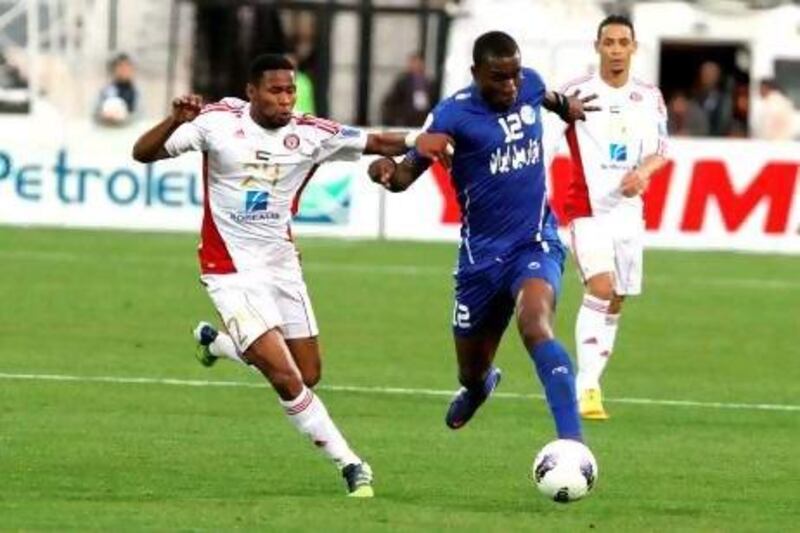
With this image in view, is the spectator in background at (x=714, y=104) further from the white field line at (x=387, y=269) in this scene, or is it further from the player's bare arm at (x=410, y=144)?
the player's bare arm at (x=410, y=144)

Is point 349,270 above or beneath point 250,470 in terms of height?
beneath

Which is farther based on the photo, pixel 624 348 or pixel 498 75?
pixel 624 348

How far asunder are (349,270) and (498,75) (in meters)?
14.0

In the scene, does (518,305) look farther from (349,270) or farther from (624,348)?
(349,270)

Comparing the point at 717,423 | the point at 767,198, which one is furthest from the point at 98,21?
the point at 717,423

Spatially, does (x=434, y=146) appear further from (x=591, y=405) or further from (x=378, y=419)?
(x=591, y=405)

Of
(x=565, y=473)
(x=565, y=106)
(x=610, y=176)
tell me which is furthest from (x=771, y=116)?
(x=565, y=473)

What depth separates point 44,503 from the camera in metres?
12.2

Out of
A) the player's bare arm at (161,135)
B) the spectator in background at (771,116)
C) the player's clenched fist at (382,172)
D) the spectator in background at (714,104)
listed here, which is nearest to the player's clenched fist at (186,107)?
the player's bare arm at (161,135)

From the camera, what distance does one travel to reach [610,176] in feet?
56.7

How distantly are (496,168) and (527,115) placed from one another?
31 centimetres

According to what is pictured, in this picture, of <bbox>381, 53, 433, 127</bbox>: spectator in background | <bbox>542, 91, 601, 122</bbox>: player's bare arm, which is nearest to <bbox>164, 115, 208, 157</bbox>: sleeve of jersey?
<bbox>542, 91, 601, 122</bbox>: player's bare arm

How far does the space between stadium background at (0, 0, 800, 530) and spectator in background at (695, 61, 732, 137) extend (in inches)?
15.7

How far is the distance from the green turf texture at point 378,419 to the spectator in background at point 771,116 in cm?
733
